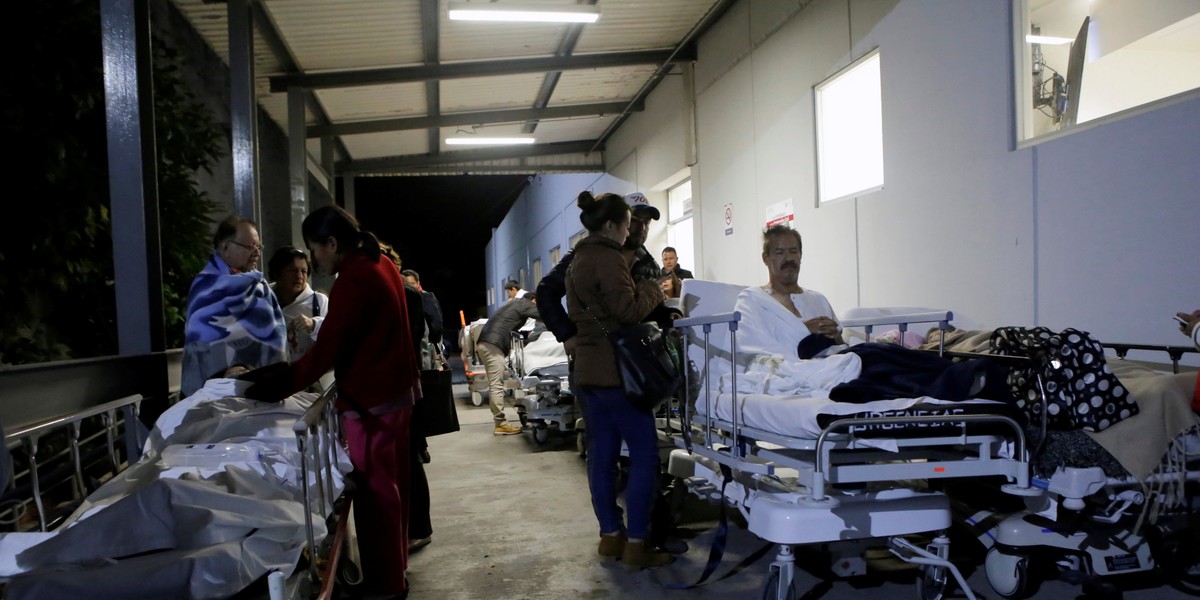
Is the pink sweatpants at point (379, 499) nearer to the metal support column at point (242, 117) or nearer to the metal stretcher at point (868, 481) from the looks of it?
the metal stretcher at point (868, 481)

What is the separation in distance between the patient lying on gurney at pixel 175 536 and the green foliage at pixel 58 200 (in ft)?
9.11

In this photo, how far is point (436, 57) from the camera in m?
9.87

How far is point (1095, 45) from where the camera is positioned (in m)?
4.88

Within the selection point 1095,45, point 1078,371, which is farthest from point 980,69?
point 1078,371

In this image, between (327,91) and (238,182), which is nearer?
(238,182)

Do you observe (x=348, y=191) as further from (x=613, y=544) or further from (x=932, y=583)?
(x=932, y=583)

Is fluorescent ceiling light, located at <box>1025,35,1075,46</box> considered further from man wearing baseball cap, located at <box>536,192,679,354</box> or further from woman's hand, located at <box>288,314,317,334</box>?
woman's hand, located at <box>288,314,317,334</box>

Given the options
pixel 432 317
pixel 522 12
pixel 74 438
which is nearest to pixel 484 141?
pixel 522 12

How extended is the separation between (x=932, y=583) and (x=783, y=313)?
1323 mm

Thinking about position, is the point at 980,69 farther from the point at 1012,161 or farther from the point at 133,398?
the point at 133,398

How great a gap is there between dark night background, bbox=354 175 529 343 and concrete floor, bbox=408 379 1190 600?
21.6 metres

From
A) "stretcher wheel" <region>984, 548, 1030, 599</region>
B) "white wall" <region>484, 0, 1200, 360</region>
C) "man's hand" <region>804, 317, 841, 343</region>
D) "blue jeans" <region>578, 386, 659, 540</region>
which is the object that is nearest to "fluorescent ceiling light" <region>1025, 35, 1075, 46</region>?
"white wall" <region>484, 0, 1200, 360</region>

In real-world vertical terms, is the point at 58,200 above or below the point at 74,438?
above

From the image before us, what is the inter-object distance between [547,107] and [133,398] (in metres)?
10.4
